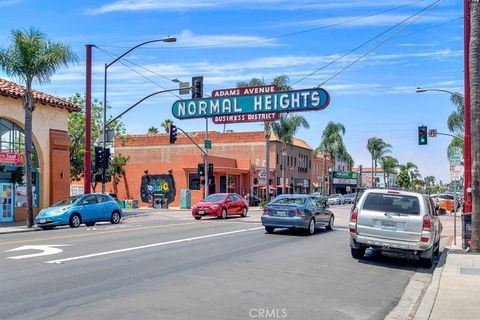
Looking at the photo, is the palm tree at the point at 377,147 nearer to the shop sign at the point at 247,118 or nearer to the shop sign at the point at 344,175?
the shop sign at the point at 344,175

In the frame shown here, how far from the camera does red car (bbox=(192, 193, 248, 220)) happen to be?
2848 cm

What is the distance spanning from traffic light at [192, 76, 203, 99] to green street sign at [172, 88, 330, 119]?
0.82 feet

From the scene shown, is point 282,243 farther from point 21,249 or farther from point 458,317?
point 458,317

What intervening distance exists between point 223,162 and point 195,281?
48.9 meters

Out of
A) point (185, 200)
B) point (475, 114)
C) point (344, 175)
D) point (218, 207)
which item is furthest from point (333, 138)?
point (475, 114)

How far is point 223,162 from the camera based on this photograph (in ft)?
192

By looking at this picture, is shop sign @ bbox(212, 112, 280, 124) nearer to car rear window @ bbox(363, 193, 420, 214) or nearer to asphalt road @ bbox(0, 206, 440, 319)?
asphalt road @ bbox(0, 206, 440, 319)

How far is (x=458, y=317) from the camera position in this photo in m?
7.21

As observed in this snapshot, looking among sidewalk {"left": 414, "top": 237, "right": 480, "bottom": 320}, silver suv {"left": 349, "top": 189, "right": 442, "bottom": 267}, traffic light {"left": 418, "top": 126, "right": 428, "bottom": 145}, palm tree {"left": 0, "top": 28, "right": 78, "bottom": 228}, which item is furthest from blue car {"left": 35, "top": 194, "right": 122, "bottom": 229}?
traffic light {"left": 418, "top": 126, "right": 428, "bottom": 145}

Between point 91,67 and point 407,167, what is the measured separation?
438 ft

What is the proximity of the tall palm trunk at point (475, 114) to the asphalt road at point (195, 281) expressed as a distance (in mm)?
2558

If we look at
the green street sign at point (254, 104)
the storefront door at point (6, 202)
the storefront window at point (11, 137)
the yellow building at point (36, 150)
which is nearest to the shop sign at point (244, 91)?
the green street sign at point (254, 104)

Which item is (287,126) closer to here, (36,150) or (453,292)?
(36,150)

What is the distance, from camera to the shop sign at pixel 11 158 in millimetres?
25266
